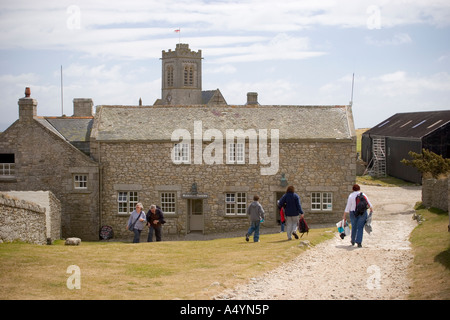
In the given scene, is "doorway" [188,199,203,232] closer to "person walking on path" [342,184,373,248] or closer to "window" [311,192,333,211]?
"window" [311,192,333,211]

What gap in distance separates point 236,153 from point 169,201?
4334 millimetres

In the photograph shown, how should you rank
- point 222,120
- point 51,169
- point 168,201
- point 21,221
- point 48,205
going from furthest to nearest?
point 222,120 → point 168,201 → point 51,169 → point 48,205 → point 21,221

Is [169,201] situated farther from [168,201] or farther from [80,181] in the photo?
[80,181]

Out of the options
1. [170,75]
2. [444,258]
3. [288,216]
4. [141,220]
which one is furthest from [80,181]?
[170,75]

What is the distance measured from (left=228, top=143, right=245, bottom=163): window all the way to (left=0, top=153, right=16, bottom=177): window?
11.3 meters

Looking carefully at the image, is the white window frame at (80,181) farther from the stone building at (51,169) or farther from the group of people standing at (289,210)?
the group of people standing at (289,210)

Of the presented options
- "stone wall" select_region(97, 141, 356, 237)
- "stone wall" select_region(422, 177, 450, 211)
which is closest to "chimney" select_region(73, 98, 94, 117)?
"stone wall" select_region(97, 141, 356, 237)

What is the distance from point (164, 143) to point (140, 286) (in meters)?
16.5

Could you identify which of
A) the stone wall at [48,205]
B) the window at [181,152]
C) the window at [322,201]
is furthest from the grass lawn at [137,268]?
the window at [181,152]

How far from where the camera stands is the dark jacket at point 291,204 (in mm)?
18562

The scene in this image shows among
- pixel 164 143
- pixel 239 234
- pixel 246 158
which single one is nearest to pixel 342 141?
pixel 246 158

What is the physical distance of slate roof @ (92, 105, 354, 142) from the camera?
94.6 feet

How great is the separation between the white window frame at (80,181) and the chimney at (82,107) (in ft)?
27.2

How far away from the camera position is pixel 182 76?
9369cm
